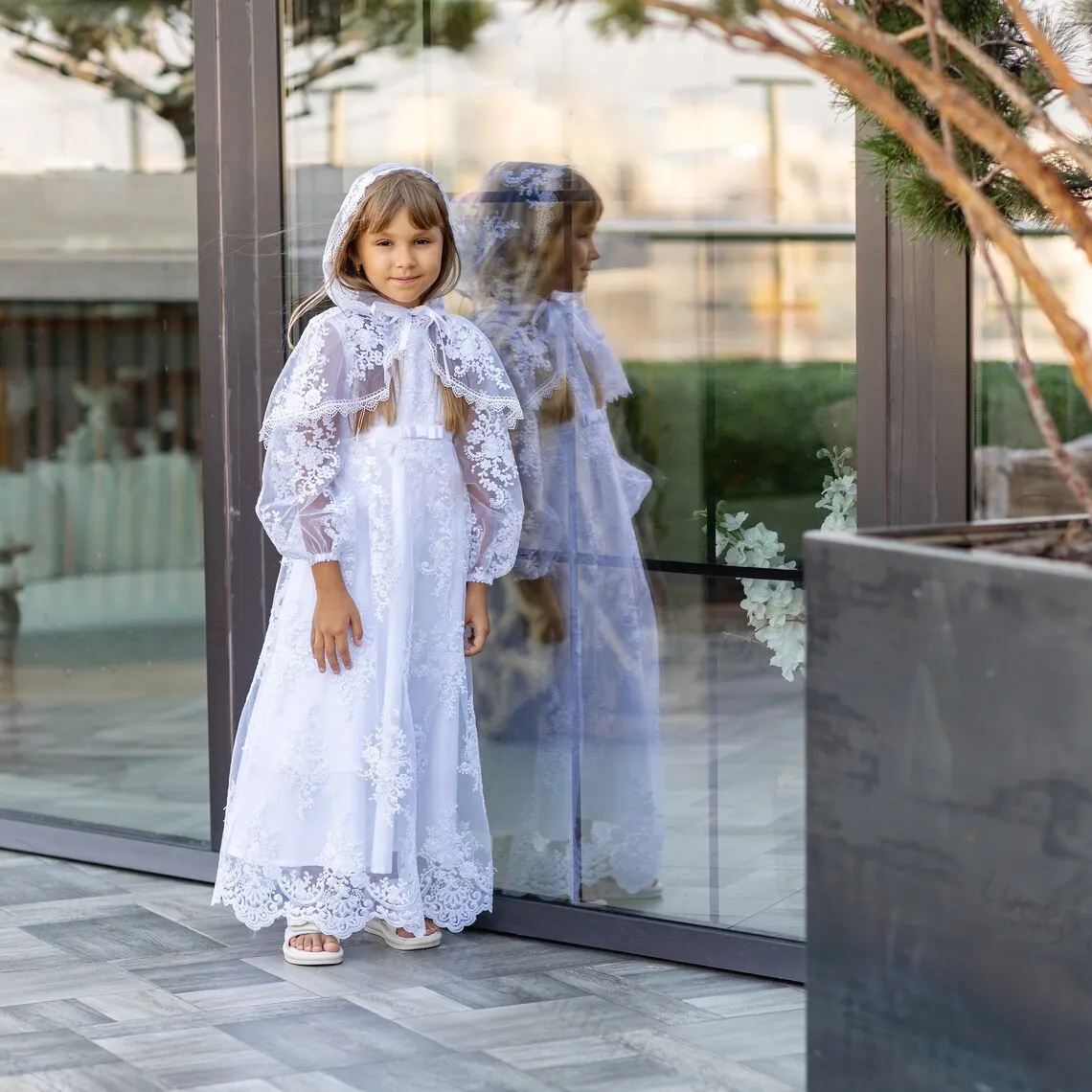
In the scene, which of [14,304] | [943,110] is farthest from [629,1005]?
[14,304]

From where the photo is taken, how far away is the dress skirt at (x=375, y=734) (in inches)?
103

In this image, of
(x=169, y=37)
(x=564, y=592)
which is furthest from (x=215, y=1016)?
(x=169, y=37)

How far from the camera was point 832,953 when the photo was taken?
167cm

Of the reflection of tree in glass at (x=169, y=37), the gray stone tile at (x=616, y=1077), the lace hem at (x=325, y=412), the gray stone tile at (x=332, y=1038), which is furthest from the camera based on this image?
the reflection of tree in glass at (x=169, y=37)

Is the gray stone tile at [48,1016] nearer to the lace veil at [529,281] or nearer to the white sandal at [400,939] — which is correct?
the white sandal at [400,939]

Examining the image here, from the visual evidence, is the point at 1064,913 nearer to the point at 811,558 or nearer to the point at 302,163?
the point at 811,558

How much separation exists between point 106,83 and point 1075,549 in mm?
2145

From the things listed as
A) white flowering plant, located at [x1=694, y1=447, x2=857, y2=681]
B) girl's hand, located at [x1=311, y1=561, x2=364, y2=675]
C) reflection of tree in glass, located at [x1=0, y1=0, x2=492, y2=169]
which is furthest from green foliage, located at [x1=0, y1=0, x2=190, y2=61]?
white flowering plant, located at [x1=694, y1=447, x2=857, y2=681]

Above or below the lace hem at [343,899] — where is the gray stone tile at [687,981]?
below

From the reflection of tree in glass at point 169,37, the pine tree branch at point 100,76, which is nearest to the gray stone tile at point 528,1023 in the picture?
the reflection of tree in glass at point 169,37

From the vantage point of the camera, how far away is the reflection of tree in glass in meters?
2.78

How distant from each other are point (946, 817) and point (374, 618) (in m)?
1.25

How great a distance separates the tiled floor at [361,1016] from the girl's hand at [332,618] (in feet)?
1.53

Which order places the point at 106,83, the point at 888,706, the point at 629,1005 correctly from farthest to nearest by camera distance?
1. the point at 106,83
2. the point at 629,1005
3. the point at 888,706
